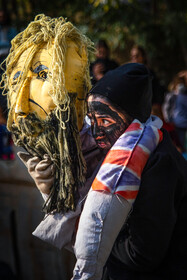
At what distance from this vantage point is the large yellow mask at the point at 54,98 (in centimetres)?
166

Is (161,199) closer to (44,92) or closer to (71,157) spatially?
(71,157)

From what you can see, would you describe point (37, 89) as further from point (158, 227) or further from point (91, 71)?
point (158, 227)

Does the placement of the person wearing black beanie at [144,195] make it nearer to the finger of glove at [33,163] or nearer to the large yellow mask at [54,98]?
the large yellow mask at [54,98]

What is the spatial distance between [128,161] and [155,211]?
0.72 ft

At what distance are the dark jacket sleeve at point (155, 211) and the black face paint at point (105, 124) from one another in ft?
0.70

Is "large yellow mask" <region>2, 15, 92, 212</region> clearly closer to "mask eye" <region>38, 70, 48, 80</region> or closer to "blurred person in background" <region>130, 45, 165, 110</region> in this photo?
"mask eye" <region>38, 70, 48, 80</region>

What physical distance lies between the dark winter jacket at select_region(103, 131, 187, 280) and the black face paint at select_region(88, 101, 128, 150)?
0.20m

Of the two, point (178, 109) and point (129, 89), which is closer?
point (129, 89)

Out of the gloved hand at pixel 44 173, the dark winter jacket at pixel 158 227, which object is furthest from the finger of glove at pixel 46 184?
the dark winter jacket at pixel 158 227

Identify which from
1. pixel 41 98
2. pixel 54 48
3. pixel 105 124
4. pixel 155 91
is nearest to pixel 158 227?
pixel 105 124

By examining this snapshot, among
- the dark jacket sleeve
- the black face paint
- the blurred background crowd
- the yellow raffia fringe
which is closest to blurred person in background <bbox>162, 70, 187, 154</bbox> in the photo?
the blurred background crowd

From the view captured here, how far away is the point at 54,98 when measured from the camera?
164 centimetres

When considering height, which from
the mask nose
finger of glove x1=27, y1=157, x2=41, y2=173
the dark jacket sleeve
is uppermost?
the mask nose

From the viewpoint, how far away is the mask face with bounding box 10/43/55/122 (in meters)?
1.69
